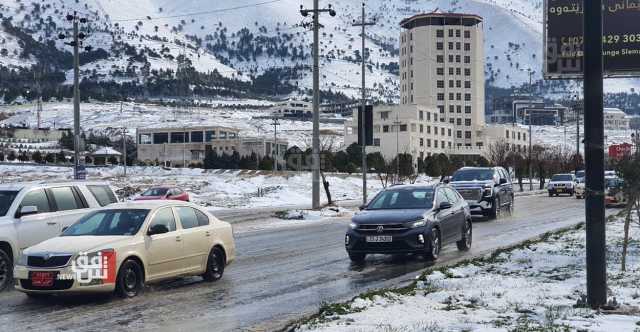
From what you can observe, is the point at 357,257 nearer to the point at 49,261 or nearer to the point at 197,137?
the point at 49,261

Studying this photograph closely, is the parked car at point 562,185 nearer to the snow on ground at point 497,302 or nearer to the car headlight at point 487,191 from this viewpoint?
the car headlight at point 487,191

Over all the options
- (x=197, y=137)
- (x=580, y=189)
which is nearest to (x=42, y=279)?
(x=580, y=189)

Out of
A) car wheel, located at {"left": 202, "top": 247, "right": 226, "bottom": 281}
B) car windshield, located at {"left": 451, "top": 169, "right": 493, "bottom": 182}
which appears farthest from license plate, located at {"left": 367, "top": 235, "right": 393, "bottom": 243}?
car windshield, located at {"left": 451, "top": 169, "right": 493, "bottom": 182}

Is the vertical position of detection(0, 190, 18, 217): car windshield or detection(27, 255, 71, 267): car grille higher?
detection(0, 190, 18, 217): car windshield

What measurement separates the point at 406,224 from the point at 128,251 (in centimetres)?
577

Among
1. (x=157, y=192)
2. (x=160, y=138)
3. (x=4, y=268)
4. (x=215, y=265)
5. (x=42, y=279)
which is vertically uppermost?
(x=160, y=138)

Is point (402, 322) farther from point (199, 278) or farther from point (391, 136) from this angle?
point (391, 136)

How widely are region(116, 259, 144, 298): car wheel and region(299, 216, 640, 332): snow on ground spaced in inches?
141

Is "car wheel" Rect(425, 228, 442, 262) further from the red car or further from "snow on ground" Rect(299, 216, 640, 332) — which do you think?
the red car

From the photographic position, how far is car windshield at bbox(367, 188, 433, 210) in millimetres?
16453

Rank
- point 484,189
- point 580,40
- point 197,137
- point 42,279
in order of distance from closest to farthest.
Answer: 1. point 42,279
2. point 580,40
3. point 484,189
4. point 197,137

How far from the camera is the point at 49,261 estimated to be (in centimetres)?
1097

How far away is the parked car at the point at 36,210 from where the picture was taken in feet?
42.3

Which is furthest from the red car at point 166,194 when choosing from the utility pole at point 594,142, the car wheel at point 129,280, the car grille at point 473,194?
the utility pole at point 594,142
